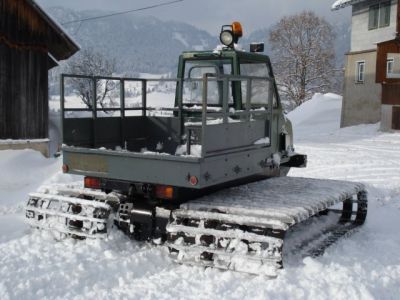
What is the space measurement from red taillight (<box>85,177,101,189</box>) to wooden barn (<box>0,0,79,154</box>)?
332 inches

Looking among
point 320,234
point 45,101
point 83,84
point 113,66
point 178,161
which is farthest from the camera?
point 113,66

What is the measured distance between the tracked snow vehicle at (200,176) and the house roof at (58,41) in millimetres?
7480

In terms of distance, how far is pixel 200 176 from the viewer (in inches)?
230

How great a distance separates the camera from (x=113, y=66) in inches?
2299

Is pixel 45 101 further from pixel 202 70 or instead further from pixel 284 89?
pixel 284 89

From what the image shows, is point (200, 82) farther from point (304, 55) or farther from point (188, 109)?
point (304, 55)

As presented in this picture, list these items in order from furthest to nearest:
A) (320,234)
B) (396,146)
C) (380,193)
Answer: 1. (396,146)
2. (380,193)
3. (320,234)

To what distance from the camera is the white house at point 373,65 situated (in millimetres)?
26938

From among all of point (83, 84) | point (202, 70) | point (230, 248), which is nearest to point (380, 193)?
point (202, 70)

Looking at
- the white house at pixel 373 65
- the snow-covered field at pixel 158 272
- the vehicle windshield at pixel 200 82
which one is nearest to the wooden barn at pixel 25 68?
the snow-covered field at pixel 158 272

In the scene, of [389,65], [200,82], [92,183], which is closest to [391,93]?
[389,65]

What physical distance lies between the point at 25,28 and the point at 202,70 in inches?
340

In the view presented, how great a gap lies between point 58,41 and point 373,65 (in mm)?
21162

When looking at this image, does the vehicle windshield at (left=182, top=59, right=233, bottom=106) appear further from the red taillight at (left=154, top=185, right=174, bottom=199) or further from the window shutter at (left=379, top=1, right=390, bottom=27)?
the window shutter at (left=379, top=1, right=390, bottom=27)
